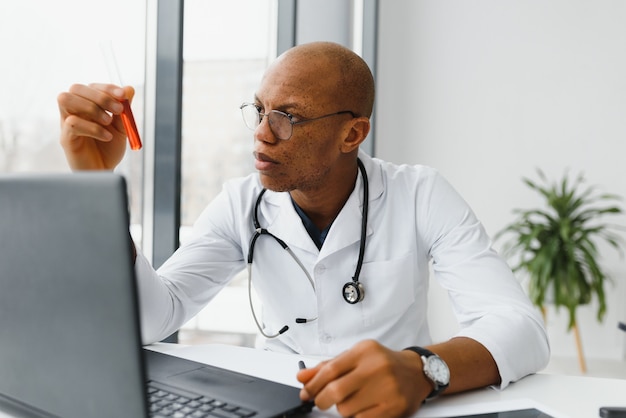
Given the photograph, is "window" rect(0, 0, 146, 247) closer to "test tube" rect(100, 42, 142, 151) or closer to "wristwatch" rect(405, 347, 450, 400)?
"test tube" rect(100, 42, 142, 151)

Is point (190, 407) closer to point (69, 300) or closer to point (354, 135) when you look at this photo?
point (69, 300)

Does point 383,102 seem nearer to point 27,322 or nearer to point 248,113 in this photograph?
point 248,113

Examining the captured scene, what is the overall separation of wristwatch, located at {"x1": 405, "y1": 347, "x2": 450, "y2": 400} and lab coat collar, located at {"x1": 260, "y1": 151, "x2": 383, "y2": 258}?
542 millimetres

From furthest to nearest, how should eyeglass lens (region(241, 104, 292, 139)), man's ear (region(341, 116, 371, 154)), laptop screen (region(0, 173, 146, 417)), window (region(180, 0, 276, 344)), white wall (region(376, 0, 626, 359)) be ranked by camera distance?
white wall (region(376, 0, 626, 359))
window (region(180, 0, 276, 344))
man's ear (region(341, 116, 371, 154))
eyeglass lens (region(241, 104, 292, 139))
laptop screen (region(0, 173, 146, 417))

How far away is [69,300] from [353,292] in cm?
83

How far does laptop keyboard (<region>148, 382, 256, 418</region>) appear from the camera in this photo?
27.7 inches

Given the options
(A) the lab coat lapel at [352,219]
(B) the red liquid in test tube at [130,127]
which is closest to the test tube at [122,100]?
(B) the red liquid in test tube at [130,127]

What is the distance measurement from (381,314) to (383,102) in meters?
2.58

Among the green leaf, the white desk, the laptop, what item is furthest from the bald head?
the green leaf

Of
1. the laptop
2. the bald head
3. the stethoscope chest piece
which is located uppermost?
the bald head

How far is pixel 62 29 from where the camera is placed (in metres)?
1.54

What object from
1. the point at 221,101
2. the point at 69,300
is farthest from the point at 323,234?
the point at 221,101

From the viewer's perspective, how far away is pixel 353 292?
1317mm

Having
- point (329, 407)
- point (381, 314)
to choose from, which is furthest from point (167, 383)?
point (381, 314)
